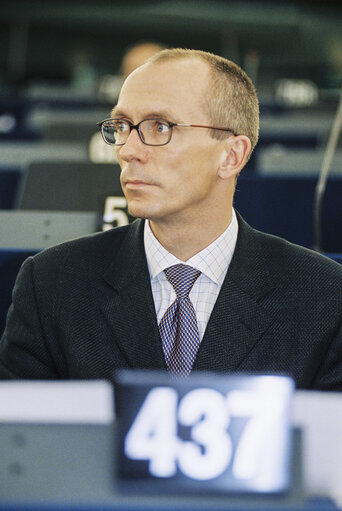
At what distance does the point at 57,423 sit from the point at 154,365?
782 mm

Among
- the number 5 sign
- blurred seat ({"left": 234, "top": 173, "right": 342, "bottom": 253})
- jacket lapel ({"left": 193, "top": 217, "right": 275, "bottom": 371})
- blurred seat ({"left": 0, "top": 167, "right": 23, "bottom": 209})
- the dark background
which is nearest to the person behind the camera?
the number 5 sign

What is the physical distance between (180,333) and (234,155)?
38 cm

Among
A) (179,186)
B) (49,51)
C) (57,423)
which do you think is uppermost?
(49,51)

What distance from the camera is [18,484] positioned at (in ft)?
2.67

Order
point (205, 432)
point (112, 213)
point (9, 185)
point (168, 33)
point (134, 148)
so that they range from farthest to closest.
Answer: point (168, 33)
point (9, 185)
point (112, 213)
point (134, 148)
point (205, 432)

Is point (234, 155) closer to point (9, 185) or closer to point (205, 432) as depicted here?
point (205, 432)

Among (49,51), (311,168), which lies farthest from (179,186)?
(49,51)

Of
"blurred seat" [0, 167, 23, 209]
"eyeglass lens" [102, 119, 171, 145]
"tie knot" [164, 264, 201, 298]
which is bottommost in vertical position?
"tie knot" [164, 264, 201, 298]

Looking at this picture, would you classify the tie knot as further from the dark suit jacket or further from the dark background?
the dark background

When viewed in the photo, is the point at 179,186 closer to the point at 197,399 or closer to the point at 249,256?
the point at 249,256

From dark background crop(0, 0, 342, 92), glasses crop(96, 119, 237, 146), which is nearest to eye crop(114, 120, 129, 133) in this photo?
glasses crop(96, 119, 237, 146)

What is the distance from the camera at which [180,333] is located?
1.62 m

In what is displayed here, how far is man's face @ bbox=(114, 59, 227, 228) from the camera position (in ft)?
5.29

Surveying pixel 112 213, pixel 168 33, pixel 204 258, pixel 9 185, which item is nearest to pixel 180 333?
pixel 204 258
